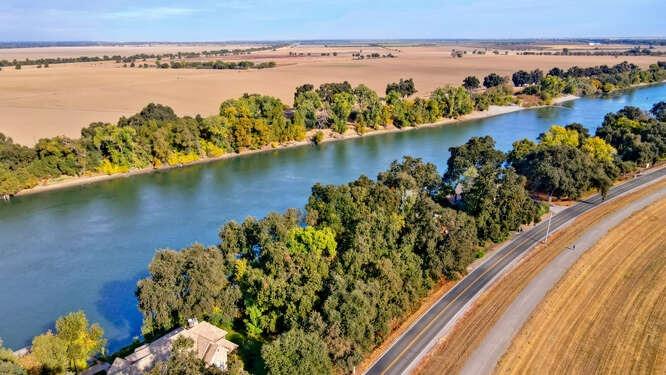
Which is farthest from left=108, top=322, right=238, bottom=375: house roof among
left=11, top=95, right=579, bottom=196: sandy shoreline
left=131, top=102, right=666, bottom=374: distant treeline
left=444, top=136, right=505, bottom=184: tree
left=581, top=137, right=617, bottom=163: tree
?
left=581, top=137, right=617, bottom=163: tree

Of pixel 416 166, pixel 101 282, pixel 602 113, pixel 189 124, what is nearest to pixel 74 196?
pixel 189 124

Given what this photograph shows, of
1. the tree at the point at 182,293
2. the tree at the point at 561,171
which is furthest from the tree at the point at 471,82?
the tree at the point at 182,293

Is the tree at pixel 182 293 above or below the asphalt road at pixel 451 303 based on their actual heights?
above

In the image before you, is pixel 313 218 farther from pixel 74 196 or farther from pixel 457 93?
pixel 457 93

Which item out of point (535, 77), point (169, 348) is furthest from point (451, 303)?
point (535, 77)

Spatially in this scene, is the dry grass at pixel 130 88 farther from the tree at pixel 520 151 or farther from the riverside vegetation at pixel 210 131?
the tree at pixel 520 151

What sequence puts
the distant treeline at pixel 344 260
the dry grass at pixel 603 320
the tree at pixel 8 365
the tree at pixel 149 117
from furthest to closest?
the tree at pixel 149 117 → the dry grass at pixel 603 320 → the distant treeline at pixel 344 260 → the tree at pixel 8 365

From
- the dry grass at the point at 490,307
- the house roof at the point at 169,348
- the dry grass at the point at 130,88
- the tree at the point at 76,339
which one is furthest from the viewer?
the dry grass at the point at 130,88

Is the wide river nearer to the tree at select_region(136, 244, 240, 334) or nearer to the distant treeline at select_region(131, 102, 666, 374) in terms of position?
the tree at select_region(136, 244, 240, 334)
